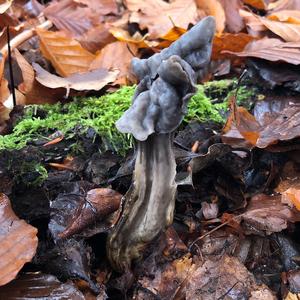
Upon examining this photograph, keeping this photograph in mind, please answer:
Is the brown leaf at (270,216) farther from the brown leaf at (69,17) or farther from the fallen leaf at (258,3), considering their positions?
the fallen leaf at (258,3)

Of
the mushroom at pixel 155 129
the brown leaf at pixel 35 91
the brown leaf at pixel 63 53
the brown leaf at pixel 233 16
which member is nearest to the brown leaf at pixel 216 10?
the brown leaf at pixel 233 16

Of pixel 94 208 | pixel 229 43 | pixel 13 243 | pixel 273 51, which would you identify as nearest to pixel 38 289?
pixel 13 243

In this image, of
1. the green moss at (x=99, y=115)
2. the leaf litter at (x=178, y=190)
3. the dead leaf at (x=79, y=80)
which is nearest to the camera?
the leaf litter at (x=178, y=190)

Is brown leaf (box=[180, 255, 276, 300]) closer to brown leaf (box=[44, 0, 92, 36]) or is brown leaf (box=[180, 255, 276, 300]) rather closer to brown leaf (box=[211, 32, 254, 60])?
brown leaf (box=[211, 32, 254, 60])

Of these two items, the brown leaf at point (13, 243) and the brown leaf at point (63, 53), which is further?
the brown leaf at point (63, 53)

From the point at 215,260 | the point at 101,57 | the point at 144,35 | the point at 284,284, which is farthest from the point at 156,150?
the point at 144,35

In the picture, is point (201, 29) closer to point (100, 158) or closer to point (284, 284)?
point (100, 158)

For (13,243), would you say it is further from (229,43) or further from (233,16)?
(233,16)
